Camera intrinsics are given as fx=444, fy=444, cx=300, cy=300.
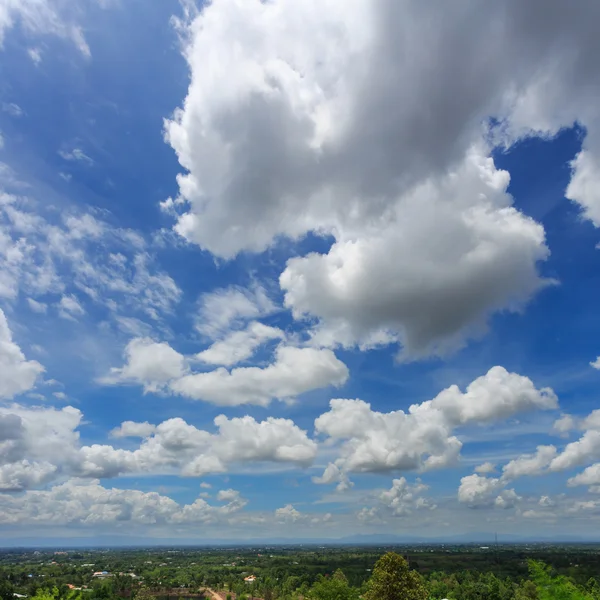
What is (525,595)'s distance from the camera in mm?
82438

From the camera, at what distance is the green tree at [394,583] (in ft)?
135

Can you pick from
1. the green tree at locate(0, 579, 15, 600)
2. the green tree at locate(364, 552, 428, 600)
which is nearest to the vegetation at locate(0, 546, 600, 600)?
the green tree at locate(364, 552, 428, 600)

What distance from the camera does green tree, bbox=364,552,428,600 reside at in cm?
4122

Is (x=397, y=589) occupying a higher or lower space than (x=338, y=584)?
lower

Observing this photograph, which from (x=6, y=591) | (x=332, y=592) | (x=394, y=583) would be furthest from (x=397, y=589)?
(x=6, y=591)

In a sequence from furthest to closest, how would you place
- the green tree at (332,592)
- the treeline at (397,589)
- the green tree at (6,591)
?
the green tree at (6,591) < the green tree at (332,592) < the treeline at (397,589)

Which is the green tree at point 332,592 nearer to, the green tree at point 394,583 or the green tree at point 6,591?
the green tree at point 394,583

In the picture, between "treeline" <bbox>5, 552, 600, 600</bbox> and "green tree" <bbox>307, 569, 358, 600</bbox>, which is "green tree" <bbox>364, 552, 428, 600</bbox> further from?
"green tree" <bbox>307, 569, 358, 600</bbox>

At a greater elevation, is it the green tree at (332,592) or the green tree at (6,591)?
the green tree at (6,591)

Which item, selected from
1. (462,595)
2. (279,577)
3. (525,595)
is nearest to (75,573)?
(279,577)

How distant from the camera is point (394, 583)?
4134 centimetres

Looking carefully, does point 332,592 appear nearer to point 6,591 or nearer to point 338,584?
point 338,584

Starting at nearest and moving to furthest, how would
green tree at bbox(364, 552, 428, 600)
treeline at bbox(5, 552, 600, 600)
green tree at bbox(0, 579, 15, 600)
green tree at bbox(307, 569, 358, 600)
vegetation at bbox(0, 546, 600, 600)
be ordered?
treeline at bbox(5, 552, 600, 600)
green tree at bbox(364, 552, 428, 600)
vegetation at bbox(0, 546, 600, 600)
green tree at bbox(307, 569, 358, 600)
green tree at bbox(0, 579, 15, 600)

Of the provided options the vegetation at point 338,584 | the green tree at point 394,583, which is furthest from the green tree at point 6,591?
the green tree at point 394,583
